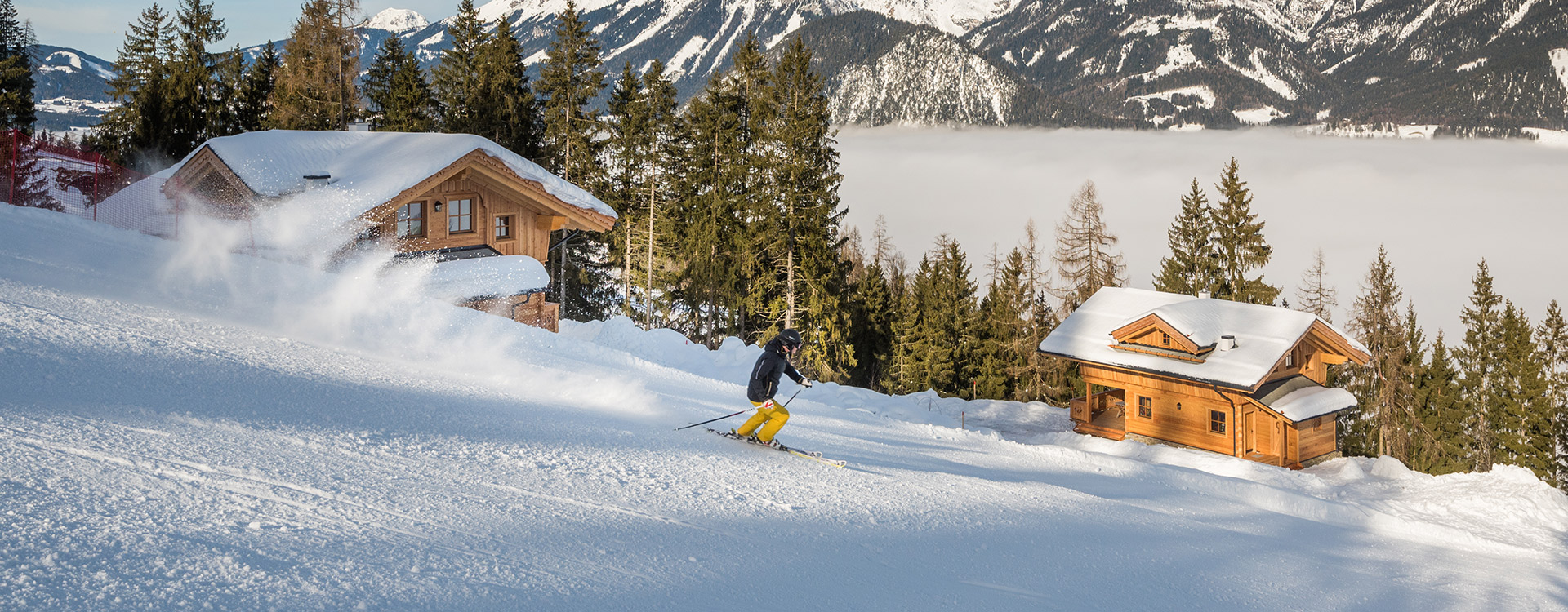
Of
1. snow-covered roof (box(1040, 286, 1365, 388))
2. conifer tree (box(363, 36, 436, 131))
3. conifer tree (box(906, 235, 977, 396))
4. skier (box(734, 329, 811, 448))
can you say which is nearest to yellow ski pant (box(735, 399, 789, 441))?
skier (box(734, 329, 811, 448))

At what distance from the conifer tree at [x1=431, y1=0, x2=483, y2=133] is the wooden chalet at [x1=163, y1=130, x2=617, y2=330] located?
19630 millimetres

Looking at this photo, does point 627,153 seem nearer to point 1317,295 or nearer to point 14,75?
point 14,75

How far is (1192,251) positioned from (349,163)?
41.3 m

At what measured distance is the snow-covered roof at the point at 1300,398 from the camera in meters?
30.4

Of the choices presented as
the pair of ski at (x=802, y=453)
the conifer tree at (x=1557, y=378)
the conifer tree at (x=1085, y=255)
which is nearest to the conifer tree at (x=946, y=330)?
the conifer tree at (x=1085, y=255)

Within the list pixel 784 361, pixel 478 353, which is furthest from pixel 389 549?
pixel 478 353

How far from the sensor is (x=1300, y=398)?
1230 inches

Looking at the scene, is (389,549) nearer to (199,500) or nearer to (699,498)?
(199,500)

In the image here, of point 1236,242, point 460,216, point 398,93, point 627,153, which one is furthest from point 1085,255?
point 398,93

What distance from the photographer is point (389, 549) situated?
660cm

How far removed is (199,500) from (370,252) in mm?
20127

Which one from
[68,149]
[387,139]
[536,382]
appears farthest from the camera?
[68,149]

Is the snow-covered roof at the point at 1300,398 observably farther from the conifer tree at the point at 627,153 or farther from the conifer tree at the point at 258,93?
the conifer tree at the point at 258,93

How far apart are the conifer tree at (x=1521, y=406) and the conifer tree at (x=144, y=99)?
219 feet
